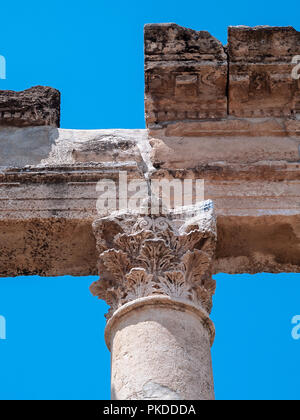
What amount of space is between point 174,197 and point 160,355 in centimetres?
252

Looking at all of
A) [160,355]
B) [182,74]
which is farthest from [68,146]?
[160,355]

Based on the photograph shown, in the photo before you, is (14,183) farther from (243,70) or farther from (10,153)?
(243,70)

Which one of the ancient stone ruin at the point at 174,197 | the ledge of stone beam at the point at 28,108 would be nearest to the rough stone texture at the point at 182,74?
the ancient stone ruin at the point at 174,197

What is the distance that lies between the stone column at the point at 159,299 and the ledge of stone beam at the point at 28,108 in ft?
7.84

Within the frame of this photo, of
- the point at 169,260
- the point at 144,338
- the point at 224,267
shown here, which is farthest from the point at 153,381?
the point at 224,267

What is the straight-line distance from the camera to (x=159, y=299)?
9.05 m

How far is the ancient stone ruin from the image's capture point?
8.98m

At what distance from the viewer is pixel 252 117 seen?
1168 cm

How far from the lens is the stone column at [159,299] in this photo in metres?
8.42

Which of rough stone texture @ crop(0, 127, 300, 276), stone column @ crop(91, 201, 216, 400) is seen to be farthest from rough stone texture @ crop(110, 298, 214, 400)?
rough stone texture @ crop(0, 127, 300, 276)

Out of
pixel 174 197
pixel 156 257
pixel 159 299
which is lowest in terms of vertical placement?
pixel 159 299

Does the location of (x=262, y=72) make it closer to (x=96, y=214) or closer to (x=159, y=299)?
(x=96, y=214)

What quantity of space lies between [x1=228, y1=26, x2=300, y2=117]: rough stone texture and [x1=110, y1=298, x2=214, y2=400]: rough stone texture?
3602 millimetres

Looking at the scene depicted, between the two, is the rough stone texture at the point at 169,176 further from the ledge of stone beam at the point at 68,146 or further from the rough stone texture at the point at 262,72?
the rough stone texture at the point at 262,72
